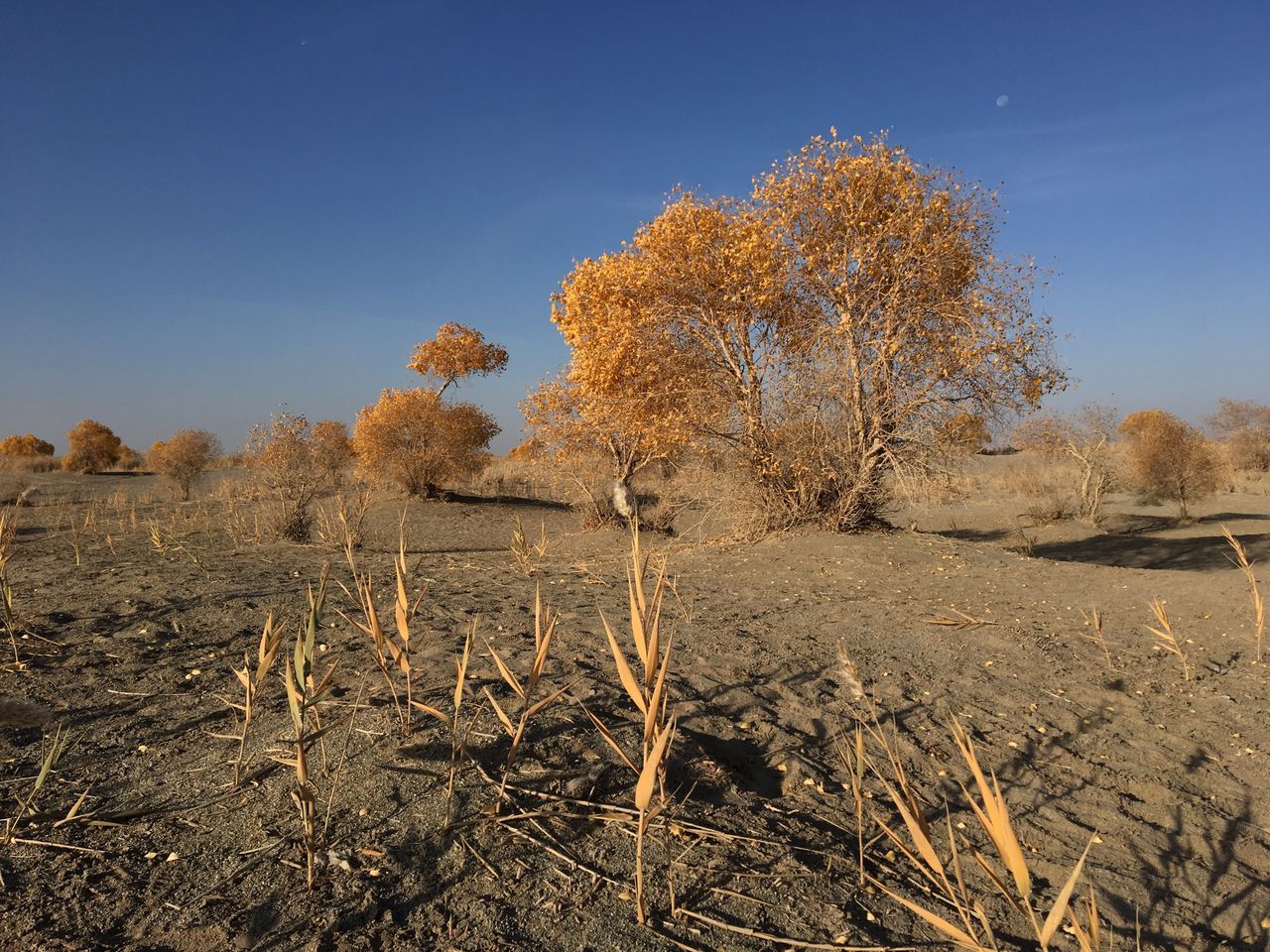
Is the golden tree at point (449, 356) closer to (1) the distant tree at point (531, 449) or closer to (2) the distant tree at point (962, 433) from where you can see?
(1) the distant tree at point (531, 449)

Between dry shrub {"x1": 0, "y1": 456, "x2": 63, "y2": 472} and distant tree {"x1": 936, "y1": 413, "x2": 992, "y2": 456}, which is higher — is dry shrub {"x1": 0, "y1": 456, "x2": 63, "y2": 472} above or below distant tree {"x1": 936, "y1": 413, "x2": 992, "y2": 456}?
above

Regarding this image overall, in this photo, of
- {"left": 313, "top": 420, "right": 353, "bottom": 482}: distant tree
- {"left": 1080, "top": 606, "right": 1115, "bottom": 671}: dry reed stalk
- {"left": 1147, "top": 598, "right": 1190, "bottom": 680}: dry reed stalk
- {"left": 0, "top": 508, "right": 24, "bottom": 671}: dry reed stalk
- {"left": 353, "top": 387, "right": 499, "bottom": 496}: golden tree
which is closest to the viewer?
{"left": 0, "top": 508, "right": 24, "bottom": 671}: dry reed stalk

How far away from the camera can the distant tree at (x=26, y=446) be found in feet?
113

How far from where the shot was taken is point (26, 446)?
114ft

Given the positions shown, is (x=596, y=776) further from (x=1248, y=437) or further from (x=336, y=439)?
(x=1248, y=437)

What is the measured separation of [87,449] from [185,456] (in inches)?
594

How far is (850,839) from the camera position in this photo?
2268 mm

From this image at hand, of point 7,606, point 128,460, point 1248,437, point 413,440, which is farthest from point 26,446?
point 1248,437

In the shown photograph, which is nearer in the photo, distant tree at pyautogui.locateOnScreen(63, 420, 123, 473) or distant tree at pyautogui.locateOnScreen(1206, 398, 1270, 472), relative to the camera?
distant tree at pyautogui.locateOnScreen(1206, 398, 1270, 472)

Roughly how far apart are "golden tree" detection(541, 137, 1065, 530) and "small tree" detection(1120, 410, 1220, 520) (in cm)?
1123

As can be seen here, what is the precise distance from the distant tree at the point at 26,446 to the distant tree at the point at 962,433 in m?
41.0

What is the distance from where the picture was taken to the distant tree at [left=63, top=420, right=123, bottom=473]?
29.9 meters

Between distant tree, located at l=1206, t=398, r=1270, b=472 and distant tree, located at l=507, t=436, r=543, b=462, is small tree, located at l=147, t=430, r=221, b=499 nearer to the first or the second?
distant tree, located at l=507, t=436, r=543, b=462

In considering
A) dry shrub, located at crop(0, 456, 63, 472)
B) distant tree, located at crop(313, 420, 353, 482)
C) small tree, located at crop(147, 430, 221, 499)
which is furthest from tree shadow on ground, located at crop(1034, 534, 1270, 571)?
dry shrub, located at crop(0, 456, 63, 472)
